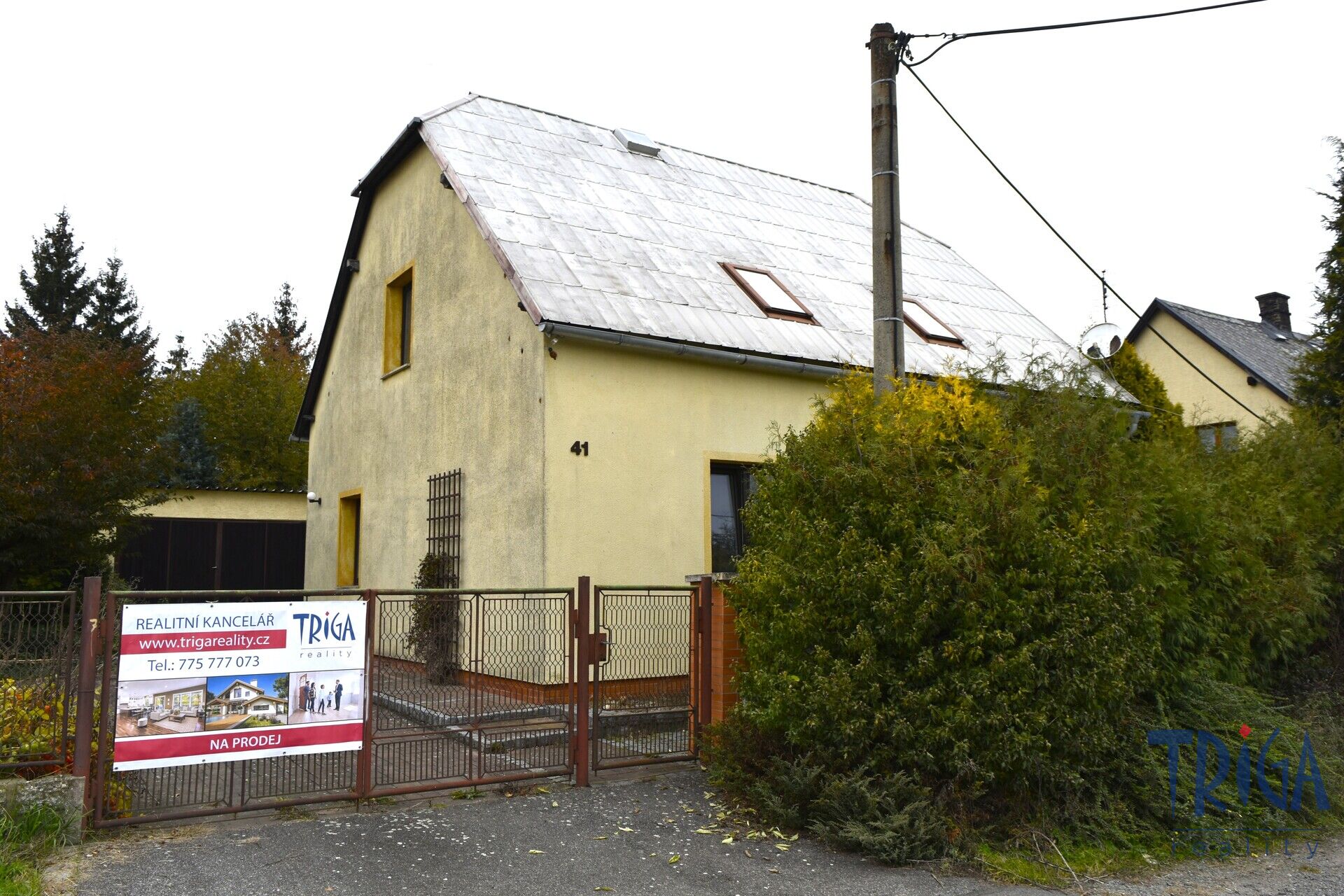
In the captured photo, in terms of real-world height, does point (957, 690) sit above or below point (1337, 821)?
above

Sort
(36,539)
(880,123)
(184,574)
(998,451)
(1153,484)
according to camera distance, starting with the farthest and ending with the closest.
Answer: (184,574) → (36,539) → (880,123) → (1153,484) → (998,451)

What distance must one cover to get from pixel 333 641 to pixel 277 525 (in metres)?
14.1

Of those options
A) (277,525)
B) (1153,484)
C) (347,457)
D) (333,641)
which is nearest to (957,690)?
(1153,484)

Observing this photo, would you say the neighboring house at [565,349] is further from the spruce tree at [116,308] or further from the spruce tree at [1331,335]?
the spruce tree at [116,308]

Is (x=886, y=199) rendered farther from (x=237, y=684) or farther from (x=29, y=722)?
(x=29, y=722)

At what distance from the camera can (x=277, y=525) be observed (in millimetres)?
19672

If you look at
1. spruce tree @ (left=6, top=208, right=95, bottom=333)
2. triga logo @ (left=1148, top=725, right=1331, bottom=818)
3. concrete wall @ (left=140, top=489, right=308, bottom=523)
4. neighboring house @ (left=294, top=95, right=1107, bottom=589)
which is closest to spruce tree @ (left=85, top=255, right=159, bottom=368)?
spruce tree @ (left=6, top=208, right=95, bottom=333)

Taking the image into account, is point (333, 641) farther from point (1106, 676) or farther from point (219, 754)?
point (1106, 676)

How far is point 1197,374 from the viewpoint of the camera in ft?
85.1

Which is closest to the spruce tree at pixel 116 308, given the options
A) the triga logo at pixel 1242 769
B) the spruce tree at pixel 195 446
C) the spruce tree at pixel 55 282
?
the spruce tree at pixel 55 282

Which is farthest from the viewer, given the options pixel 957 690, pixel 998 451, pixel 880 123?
pixel 880 123

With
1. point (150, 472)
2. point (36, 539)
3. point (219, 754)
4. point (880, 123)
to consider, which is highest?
point (880, 123)

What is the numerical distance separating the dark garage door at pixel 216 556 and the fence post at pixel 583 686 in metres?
12.4

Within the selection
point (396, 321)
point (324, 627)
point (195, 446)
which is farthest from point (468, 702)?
point (195, 446)
